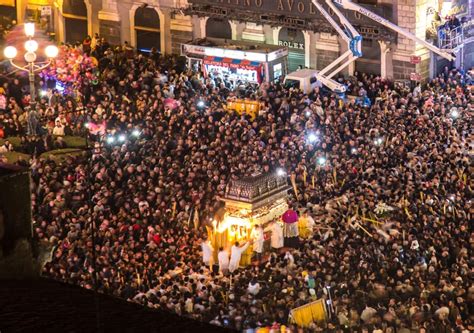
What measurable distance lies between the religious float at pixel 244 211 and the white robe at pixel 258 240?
0.12 metres

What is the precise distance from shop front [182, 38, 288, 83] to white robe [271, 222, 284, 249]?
1412 centimetres

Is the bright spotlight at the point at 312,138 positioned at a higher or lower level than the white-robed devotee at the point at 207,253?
higher

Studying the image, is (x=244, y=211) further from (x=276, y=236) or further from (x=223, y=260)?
(x=223, y=260)

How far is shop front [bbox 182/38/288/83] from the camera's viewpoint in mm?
47344

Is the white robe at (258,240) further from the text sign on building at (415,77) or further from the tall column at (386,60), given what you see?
the tall column at (386,60)

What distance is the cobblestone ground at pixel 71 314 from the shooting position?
16.8 metres

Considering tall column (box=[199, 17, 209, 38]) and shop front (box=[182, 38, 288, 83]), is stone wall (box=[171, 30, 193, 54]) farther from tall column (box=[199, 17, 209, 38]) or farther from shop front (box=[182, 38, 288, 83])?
shop front (box=[182, 38, 288, 83])

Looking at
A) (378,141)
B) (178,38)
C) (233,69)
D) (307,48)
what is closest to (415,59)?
(307,48)

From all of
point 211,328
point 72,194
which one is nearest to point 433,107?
point 72,194

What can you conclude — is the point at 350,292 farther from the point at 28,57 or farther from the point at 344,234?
the point at 28,57

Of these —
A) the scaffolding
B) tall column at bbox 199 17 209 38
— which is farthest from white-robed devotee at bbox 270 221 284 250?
tall column at bbox 199 17 209 38

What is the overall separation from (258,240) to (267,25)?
1768 centimetres

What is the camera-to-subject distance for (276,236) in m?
33.6

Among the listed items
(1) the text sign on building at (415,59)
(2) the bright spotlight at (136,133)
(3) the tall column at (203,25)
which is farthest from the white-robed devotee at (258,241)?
(3) the tall column at (203,25)
